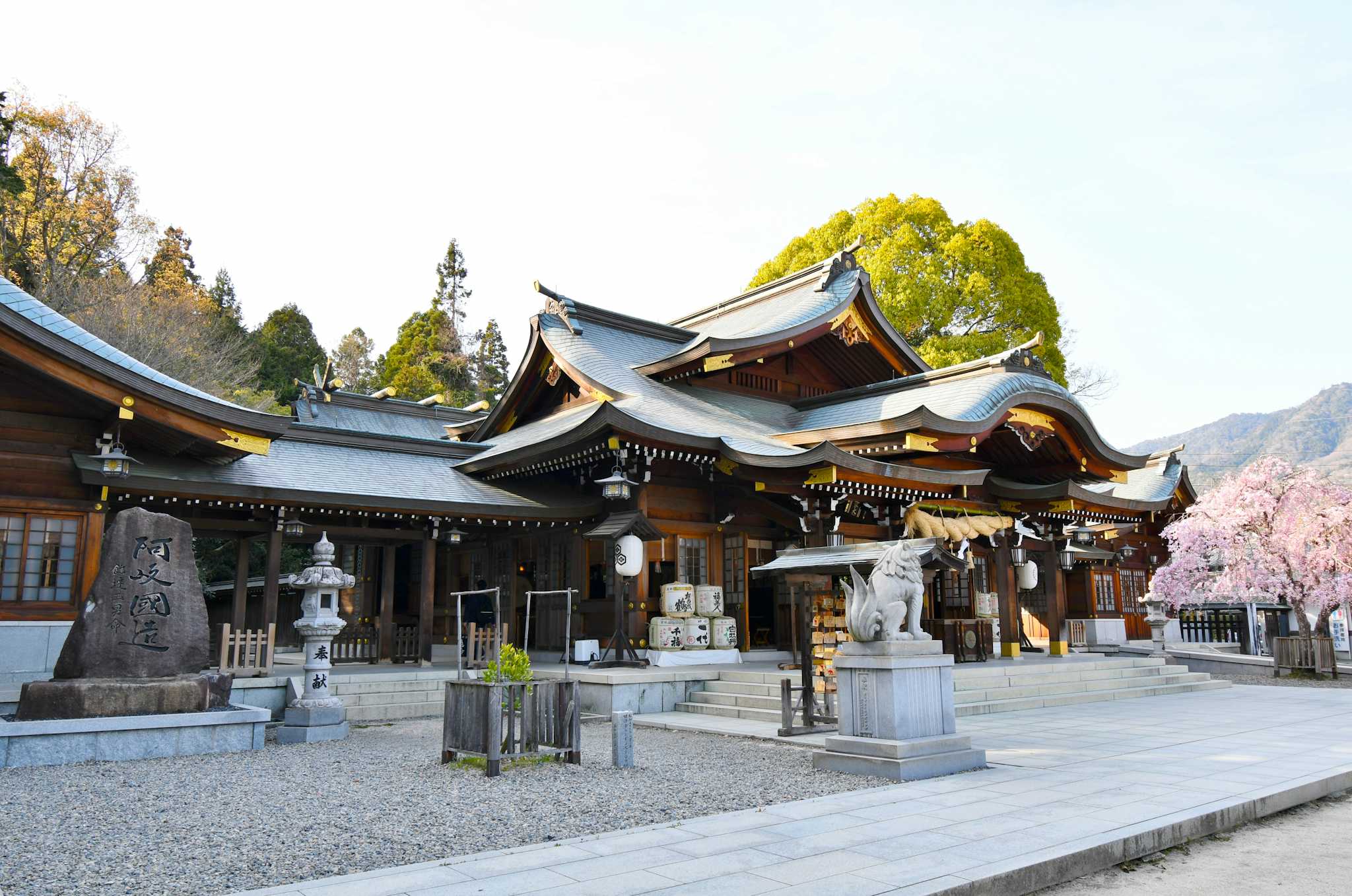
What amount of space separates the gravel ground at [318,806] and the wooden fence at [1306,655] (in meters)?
17.0

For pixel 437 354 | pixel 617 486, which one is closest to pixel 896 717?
pixel 617 486

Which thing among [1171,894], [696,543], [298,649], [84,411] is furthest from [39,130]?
[1171,894]

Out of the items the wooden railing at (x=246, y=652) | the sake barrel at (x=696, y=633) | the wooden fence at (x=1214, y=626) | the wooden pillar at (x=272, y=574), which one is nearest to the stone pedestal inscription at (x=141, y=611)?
the wooden railing at (x=246, y=652)

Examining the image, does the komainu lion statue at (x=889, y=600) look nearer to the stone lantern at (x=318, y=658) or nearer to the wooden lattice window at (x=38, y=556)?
the stone lantern at (x=318, y=658)

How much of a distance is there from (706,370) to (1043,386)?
6946mm

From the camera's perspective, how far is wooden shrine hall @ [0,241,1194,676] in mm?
13008

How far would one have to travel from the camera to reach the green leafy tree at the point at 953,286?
3030cm

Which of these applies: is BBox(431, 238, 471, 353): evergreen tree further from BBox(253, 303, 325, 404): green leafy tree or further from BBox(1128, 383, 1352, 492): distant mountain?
BBox(1128, 383, 1352, 492): distant mountain

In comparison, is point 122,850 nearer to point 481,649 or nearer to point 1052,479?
point 481,649

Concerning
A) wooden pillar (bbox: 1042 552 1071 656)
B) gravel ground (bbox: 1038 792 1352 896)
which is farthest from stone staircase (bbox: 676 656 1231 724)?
gravel ground (bbox: 1038 792 1352 896)

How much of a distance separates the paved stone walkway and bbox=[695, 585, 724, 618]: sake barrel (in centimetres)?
662

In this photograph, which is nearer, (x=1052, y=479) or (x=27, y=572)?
(x=27, y=572)

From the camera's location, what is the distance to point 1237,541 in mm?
22500

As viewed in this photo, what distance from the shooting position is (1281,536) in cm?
2109
